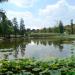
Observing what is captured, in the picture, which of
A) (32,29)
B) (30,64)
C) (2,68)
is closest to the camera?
(2,68)

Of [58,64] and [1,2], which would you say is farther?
[1,2]

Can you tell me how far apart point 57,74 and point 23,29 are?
86.3 metres

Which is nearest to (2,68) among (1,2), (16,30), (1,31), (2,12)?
(1,2)

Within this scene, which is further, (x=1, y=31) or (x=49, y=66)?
(x=1, y=31)

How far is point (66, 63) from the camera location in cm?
1152

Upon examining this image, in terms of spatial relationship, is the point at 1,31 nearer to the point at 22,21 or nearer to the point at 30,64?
the point at 22,21

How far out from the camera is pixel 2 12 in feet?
142

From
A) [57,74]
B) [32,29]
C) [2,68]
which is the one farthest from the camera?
[32,29]

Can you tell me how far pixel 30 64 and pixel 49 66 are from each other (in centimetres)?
96

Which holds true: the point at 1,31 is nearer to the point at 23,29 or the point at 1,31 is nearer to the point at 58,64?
the point at 23,29

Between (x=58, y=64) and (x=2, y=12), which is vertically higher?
(x=2, y=12)

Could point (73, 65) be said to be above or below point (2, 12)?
below

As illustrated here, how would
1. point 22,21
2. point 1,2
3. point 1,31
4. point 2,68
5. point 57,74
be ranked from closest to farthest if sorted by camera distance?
1. point 57,74
2. point 2,68
3. point 1,2
4. point 1,31
5. point 22,21

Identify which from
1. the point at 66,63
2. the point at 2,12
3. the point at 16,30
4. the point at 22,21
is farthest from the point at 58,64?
the point at 22,21
